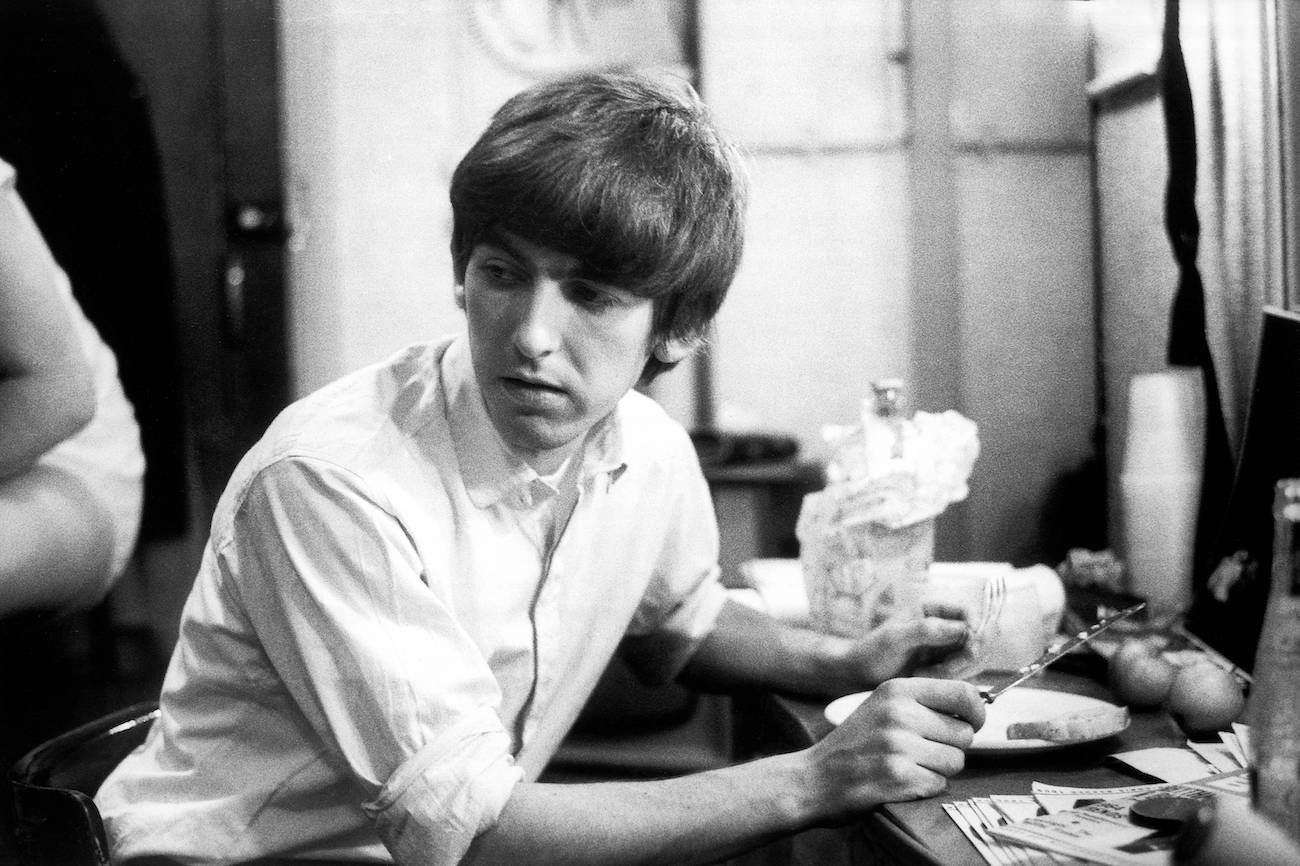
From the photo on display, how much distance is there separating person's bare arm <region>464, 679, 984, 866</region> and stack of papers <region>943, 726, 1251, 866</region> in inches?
2.3

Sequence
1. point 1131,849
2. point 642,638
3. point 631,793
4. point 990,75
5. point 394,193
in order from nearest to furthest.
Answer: point 1131,849 < point 631,793 < point 642,638 < point 990,75 < point 394,193

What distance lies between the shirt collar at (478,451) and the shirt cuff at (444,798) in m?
0.28

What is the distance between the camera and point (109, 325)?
2.34 meters

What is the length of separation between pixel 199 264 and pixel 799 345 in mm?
1317

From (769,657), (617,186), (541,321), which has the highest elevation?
(617,186)

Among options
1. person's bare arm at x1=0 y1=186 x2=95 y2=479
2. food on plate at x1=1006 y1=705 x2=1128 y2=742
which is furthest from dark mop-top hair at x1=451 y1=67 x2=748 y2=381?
person's bare arm at x1=0 y1=186 x2=95 y2=479

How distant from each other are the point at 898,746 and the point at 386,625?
43 cm

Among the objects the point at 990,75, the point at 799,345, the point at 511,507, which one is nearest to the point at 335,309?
the point at 799,345

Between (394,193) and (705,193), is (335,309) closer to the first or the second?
(394,193)

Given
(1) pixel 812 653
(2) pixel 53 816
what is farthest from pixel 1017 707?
(2) pixel 53 816

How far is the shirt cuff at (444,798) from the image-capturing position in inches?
39.1

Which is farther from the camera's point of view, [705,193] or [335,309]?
[335,309]

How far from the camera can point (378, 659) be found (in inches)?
40.2

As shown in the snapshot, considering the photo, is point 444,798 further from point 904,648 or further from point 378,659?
point 904,648
